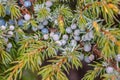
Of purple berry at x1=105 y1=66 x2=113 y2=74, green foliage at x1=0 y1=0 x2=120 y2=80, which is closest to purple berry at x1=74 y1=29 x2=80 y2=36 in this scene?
green foliage at x1=0 y1=0 x2=120 y2=80

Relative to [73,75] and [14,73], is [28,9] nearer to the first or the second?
[14,73]

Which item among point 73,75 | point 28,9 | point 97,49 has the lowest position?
point 73,75

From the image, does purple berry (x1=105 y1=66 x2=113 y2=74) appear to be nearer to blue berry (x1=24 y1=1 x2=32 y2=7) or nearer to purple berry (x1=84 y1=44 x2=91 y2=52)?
purple berry (x1=84 y1=44 x2=91 y2=52)

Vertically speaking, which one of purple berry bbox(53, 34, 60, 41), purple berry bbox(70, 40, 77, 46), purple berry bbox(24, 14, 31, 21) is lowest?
purple berry bbox(70, 40, 77, 46)

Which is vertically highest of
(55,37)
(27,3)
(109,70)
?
(27,3)

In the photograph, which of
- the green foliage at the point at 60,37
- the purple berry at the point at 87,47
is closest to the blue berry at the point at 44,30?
the green foliage at the point at 60,37

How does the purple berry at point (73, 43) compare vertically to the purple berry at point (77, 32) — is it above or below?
below

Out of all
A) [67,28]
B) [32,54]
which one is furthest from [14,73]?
[67,28]

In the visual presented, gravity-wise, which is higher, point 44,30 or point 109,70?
point 44,30

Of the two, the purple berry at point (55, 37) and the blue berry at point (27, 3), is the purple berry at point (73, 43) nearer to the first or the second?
the purple berry at point (55, 37)

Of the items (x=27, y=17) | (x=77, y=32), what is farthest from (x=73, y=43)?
(x=27, y=17)

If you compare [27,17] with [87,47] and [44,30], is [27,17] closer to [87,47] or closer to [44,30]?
[44,30]
